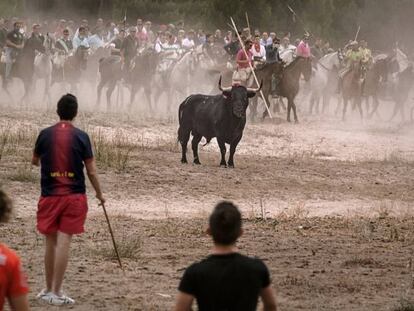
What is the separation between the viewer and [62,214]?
34.9 ft

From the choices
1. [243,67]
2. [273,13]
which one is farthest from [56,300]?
[273,13]

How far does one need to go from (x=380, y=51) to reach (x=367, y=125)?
17543 mm

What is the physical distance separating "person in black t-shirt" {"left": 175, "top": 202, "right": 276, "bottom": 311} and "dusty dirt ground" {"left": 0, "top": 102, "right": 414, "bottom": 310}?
389 cm

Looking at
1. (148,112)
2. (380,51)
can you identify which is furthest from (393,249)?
(380,51)

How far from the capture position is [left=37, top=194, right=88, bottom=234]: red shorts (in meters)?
10.6

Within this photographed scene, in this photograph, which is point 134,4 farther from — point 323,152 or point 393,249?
point 393,249

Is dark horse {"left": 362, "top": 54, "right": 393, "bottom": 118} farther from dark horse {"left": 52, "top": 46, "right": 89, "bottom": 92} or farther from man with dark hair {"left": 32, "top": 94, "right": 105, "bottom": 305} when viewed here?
man with dark hair {"left": 32, "top": 94, "right": 105, "bottom": 305}

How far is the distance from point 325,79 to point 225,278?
111ft

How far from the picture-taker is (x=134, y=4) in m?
50.1

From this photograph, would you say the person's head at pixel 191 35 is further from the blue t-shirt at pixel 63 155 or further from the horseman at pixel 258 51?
the blue t-shirt at pixel 63 155

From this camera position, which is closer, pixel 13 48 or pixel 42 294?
pixel 42 294

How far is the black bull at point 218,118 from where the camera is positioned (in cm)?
2269

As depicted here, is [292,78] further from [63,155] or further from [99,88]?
[63,155]

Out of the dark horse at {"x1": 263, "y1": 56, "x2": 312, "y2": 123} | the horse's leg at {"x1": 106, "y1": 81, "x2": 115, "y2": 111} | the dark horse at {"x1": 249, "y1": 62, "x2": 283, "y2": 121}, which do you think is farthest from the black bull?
the horse's leg at {"x1": 106, "y1": 81, "x2": 115, "y2": 111}
